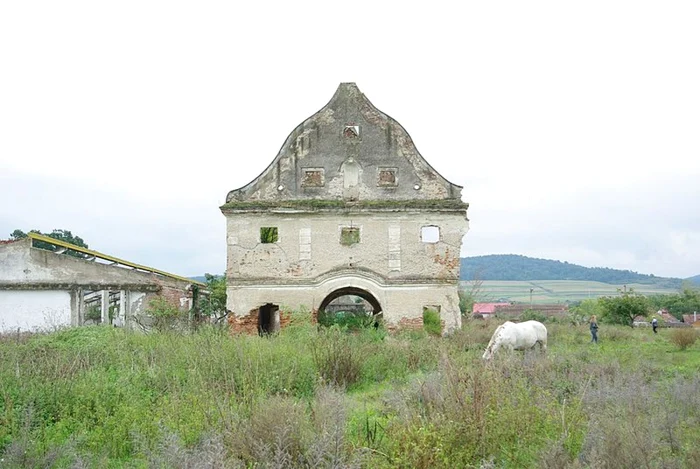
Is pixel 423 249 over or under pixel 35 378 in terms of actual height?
over

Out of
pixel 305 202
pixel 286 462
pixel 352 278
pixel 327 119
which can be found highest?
pixel 327 119

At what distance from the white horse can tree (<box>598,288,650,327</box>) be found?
23.1 meters

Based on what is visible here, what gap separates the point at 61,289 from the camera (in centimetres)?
Result: 2430

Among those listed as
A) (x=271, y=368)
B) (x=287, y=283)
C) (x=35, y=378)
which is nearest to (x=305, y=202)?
(x=287, y=283)

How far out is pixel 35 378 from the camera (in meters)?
9.93

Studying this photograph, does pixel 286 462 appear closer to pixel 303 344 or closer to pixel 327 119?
pixel 303 344

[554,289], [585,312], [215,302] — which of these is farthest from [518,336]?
[554,289]

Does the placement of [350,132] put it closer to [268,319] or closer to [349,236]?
[349,236]

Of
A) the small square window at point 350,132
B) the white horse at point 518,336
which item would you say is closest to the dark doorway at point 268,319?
the small square window at point 350,132

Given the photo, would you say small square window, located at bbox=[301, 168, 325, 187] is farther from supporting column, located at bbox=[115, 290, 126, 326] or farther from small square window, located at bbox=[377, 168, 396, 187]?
supporting column, located at bbox=[115, 290, 126, 326]

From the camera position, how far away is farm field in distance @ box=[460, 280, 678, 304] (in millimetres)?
148250

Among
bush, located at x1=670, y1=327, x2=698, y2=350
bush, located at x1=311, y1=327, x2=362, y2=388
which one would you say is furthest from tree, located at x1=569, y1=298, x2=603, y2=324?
bush, located at x1=311, y1=327, x2=362, y2=388

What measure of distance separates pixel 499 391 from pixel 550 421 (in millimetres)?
721

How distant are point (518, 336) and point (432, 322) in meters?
6.52
